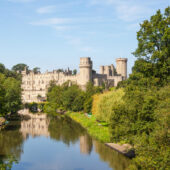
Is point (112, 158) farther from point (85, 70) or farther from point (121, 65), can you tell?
point (121, 65)

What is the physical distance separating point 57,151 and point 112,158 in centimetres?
453

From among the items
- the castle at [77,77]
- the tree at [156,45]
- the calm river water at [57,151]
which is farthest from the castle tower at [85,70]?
the tree at [156,45]

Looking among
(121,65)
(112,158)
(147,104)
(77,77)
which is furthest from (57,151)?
(121,65)

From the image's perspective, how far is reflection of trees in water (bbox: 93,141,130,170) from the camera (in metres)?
14.8

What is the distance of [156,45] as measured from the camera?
18.3 m

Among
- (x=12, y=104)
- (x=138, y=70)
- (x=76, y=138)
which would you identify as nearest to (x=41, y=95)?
(x=12, y=104)

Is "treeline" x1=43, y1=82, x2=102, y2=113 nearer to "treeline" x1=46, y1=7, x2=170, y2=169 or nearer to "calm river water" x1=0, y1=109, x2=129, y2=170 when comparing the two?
"calm river water" x1=0, y1=109, x2=129, y2=170

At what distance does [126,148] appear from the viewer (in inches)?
662

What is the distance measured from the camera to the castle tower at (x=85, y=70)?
194ft

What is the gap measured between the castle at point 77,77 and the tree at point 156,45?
39.0 m

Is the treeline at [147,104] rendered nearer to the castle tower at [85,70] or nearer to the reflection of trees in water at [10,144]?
the reflection of trees in water at [10,144]

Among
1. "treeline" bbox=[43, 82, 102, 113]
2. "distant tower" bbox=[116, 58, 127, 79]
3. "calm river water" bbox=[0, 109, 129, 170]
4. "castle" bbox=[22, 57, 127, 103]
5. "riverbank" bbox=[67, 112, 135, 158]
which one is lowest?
"calm river water" bbox=[0, 109, 129, 170]

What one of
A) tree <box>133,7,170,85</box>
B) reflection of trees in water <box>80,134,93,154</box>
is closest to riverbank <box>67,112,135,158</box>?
reflection of trees in water <box>80,134,93,154</box>

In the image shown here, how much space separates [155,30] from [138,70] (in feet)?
9.53
